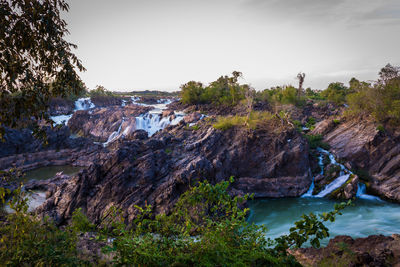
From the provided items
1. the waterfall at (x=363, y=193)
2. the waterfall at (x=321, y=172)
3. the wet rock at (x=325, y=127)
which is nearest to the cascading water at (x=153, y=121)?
the wet rock at (x=325, y=127)

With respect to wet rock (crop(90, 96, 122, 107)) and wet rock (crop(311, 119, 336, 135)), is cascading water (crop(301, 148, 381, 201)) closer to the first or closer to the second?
wet rock (crop(311, 119, 336, 135))

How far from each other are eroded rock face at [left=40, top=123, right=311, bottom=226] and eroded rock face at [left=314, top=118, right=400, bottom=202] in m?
4.40

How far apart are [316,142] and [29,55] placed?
2357 centimetres

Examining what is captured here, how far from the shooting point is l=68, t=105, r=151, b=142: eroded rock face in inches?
1573

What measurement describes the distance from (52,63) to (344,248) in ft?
33.1

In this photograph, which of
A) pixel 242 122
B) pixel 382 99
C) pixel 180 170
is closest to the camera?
pixel 180 170

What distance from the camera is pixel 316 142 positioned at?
22.2 m

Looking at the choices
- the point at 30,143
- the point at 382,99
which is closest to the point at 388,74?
the point at 382,99

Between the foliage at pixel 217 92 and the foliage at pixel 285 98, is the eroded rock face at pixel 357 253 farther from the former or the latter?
the foliage at pixel 285 98

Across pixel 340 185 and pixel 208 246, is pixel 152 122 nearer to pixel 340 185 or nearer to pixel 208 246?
pixel 340 185

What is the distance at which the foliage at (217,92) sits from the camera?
120ft

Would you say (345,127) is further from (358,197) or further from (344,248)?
(344,248)

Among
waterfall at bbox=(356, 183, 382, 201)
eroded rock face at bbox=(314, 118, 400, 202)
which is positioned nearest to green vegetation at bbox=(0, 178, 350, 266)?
waterfall at bbox=(356, 183, 382, 201)

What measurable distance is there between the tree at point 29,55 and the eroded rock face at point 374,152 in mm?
21642
